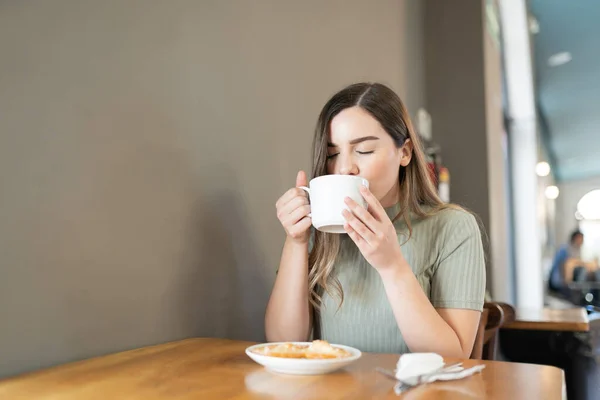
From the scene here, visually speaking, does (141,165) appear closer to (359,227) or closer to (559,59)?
(359,227)

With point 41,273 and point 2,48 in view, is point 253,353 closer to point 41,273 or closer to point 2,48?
point 41,273

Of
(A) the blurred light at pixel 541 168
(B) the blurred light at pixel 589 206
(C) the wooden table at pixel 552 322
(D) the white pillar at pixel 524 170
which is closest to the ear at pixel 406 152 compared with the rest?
(C) the wooden table at pixel 552 322

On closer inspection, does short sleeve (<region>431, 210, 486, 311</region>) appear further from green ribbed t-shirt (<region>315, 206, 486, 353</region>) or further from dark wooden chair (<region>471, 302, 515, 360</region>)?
dark wooden chair (<region>471, 302, 515, 360</region>)

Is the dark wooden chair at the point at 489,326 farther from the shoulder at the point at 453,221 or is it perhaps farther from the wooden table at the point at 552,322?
the wooden table at the point at 552,322

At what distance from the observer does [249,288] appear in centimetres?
137

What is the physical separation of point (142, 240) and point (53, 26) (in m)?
0.39

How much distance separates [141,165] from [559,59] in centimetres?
809

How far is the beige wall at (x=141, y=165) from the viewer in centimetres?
83

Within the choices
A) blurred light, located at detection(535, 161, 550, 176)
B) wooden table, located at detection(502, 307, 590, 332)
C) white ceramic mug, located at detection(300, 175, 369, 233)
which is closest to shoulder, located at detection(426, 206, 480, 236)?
white ceramic mug, located at detection(300, 175, 369, 233)

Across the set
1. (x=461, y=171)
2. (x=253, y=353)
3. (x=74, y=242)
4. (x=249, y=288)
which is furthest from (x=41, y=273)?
(x=461, y=171)

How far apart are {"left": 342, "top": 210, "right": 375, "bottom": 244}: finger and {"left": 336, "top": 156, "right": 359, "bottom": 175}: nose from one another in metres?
0.21

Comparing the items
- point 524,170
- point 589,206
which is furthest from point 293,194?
point 589,206

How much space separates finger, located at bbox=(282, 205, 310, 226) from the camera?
104cm

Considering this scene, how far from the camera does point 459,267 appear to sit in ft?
3.80
